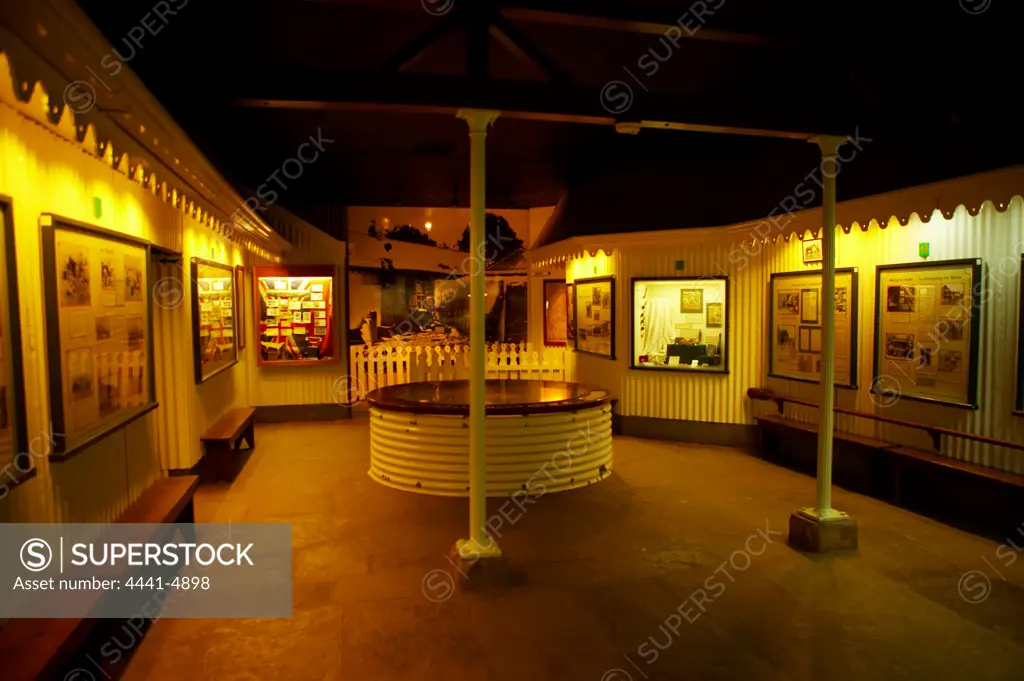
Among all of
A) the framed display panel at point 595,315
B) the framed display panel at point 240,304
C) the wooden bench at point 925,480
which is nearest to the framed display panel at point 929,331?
the wooden bench at point 925,480

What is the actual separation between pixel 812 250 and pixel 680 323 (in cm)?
211

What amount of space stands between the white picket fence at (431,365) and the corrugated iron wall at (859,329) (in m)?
0.74

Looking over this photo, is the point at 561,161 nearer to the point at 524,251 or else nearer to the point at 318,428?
the point at 524,251

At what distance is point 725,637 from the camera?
12.6 feet

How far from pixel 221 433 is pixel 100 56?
5395 mm

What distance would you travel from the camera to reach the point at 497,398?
7.24m

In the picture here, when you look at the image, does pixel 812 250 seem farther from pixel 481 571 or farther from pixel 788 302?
pixel 481 571

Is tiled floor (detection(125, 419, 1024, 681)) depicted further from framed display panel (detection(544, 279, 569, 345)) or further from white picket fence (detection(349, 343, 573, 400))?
framed display panel (detection(544, 279, 569, 345))

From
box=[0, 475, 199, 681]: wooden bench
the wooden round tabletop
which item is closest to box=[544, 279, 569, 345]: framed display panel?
the wooden round tabletop

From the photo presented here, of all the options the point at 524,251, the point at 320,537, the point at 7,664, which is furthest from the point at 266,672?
the point at 524,251

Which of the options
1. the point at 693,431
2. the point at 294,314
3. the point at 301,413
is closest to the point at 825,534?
the point at 693,431

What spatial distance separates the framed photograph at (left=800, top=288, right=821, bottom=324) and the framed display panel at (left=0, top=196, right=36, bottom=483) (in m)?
7.51

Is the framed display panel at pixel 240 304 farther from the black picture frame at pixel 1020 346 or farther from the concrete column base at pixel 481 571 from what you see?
the black picture frame at pixel 1020 346

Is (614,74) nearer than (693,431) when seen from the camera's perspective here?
Yes
